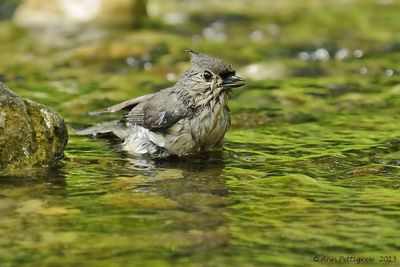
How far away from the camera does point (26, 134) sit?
736 cm

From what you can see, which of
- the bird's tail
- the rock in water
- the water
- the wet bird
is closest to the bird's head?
the wet bird

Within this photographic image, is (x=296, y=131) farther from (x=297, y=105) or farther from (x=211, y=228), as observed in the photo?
(x=211, y=228)

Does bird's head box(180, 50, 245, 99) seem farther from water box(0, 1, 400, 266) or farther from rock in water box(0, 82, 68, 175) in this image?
rock in water box(0, 82, 68, 175)

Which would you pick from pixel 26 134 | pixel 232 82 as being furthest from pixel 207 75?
pixel 26 134

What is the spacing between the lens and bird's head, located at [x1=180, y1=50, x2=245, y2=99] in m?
8.22

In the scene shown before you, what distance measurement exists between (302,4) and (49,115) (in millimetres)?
11830

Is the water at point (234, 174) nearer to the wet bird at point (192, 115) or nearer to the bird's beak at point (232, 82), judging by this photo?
the wet bird at point (192, 115)

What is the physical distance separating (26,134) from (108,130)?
1.67 metres

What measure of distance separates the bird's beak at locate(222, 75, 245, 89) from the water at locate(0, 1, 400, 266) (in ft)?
2.10

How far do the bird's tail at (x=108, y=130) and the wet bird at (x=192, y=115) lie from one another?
399 millimetres

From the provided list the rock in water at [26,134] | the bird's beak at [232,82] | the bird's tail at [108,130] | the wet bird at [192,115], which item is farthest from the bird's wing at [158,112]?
the rock in water at [26,134]

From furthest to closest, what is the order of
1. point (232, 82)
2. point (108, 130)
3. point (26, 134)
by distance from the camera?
point (108, 130)
point (232, 82)
point (26, 134)

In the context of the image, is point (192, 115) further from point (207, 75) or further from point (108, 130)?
point (108, 130)

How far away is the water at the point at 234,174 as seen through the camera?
17.5 ft
